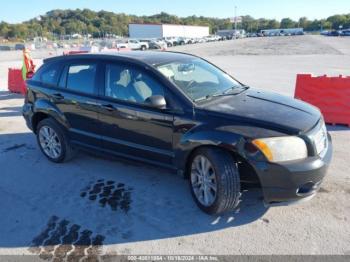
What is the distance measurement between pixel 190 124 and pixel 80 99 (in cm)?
191

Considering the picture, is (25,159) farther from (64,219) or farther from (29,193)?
(64,219)

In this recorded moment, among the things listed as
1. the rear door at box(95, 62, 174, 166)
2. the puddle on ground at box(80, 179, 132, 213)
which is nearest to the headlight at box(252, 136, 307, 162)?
the rear door at box(95, 62, 174, 166)

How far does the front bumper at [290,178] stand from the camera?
329 cm

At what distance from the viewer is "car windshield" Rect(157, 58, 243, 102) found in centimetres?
413

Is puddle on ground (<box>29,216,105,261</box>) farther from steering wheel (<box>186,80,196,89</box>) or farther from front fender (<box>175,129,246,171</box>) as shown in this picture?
steering wheel (<box>186,80,196,89</box>)

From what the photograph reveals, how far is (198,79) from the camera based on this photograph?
4.45m

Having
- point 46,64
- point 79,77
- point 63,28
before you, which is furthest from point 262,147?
point 63,28

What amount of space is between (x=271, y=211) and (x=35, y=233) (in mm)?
2529

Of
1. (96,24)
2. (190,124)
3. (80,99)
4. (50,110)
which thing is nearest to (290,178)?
(190,124)

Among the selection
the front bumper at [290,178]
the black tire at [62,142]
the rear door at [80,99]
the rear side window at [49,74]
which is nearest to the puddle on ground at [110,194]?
the rear door at [80,99]

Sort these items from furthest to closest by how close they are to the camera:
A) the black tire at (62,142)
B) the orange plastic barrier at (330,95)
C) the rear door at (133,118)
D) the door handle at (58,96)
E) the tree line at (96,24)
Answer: the tree line at (96,24) → the orange plastic barrier at (330,95) → the black tire at (62,142) → the door handle at (58,96) → the rear door at (133,118)

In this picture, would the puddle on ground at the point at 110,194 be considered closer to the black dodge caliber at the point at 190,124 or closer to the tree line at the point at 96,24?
the black dodge caliber at the point at 190,124

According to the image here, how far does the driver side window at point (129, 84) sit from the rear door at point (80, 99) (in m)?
0.25

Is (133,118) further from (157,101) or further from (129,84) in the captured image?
(157,101)
